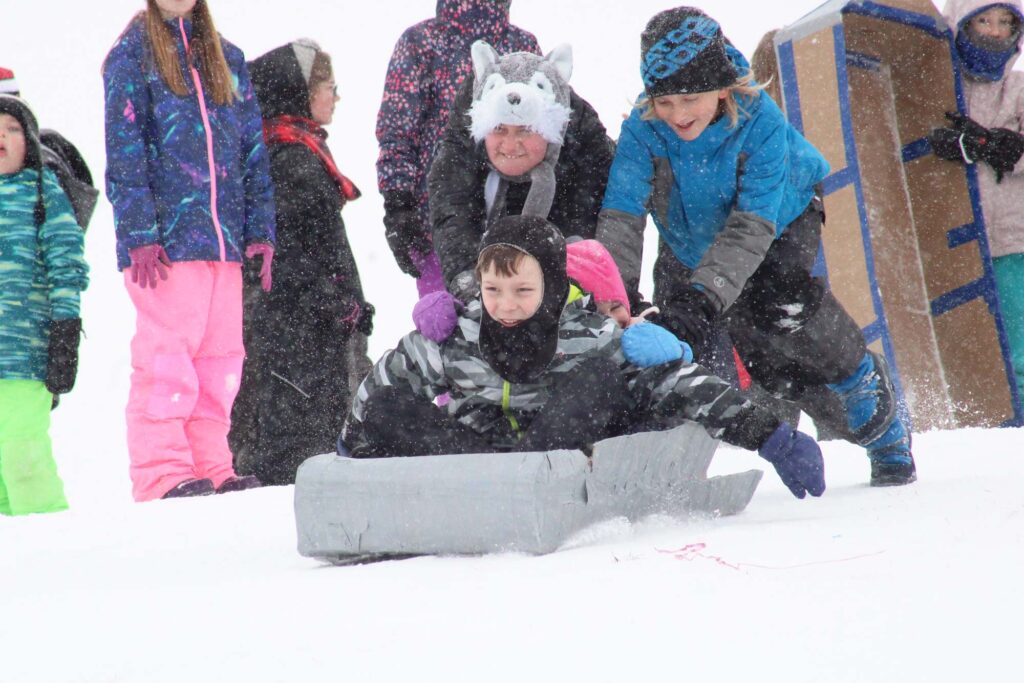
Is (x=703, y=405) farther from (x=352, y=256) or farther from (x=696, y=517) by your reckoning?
(x=352, y=256)

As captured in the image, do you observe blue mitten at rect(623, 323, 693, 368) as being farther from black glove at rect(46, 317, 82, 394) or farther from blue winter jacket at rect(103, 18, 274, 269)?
black glove at rect(46, 317, 82, 394)

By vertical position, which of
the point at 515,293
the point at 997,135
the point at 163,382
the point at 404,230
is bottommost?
the point at 163,382

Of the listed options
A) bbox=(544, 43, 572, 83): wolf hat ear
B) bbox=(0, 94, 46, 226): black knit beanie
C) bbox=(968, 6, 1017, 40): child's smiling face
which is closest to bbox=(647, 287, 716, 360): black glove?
bbox=(544, 43, 572, 83): wolf hat ear

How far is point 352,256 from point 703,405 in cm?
248

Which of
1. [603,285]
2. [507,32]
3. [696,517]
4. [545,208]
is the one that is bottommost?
[696,517]

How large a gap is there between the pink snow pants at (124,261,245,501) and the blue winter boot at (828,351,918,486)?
79.9 inches

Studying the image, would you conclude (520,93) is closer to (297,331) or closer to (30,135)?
(297,331)

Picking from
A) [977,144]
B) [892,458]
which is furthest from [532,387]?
[977,144]

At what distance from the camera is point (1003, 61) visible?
4.91 meters

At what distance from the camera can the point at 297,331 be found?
4371mm

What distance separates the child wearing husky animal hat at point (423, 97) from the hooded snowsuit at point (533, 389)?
128 cm

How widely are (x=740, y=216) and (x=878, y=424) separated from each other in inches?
26.0

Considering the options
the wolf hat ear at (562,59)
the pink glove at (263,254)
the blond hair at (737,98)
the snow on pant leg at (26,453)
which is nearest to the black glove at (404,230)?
the pink glove at (263,254)

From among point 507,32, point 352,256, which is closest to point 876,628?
point 507,32
